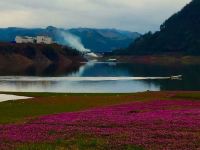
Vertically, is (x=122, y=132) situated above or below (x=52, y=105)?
below

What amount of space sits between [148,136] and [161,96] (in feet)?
166

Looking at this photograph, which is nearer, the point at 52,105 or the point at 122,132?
the point at 122,132

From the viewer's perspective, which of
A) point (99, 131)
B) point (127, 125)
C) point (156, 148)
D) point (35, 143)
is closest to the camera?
point (156, 148)

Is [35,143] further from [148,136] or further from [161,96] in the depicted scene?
[161,96]

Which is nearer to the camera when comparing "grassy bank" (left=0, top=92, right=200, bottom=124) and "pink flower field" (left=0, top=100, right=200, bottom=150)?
"pink flower field" (left=0, top=100, right=200, bottom=150)

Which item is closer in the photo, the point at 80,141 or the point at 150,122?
the point at 80,141

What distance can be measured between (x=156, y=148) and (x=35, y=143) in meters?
7.22

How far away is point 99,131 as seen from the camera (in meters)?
33.3

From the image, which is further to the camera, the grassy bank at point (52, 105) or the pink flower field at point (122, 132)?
the grassy bank at point (52, 105)

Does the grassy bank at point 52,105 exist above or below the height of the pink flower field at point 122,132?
above

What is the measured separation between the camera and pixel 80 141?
93.9 feet

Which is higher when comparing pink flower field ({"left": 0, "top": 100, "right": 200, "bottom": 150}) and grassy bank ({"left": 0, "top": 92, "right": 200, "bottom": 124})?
grassy bank ({"left": 0, "top": 92, "right": 200, "bottom": 124})

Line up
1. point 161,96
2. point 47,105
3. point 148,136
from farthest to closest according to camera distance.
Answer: point 161,96 → point 47,105 → point 148,136

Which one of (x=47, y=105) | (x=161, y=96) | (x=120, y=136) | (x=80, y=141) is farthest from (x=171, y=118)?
(x=161, y=96)
